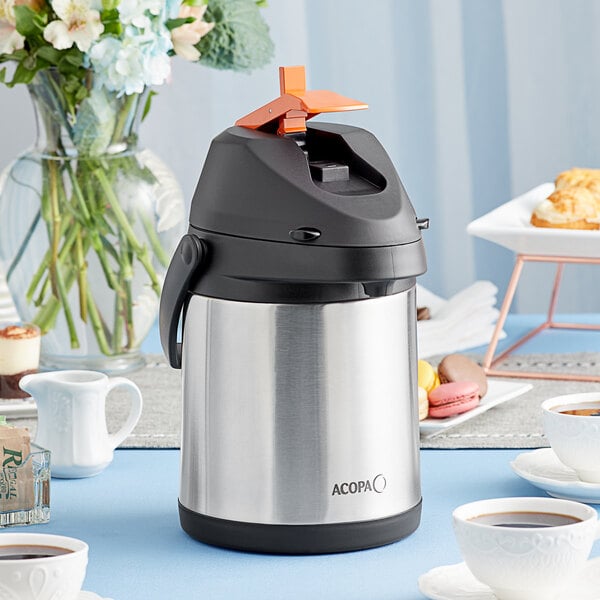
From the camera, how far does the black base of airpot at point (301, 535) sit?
0.95 meters

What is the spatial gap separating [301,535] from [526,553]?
8.1 inches

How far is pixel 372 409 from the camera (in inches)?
37.9

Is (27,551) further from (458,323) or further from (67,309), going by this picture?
(458,323)

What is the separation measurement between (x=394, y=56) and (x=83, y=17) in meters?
1.14

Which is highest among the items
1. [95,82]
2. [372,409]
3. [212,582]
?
[95,82]

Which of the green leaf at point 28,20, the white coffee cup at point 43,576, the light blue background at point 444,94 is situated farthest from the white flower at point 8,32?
the light blue background at point 444,94

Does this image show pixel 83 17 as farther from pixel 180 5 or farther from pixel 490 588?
pixel 490 588

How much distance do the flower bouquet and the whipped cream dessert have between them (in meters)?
0.09

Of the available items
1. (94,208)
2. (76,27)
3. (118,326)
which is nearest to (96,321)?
(118,326)

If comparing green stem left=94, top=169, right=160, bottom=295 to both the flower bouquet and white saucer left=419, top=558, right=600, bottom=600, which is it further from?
white saucer left=419, top=558, right=600, bottom=600

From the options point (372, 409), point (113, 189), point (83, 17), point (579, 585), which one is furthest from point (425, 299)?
point (579, 585)

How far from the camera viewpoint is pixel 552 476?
3.70 feet

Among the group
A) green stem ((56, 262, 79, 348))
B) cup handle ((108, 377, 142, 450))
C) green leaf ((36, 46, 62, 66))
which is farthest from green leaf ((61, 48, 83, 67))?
cup handle ((108, 377, 142, 450))

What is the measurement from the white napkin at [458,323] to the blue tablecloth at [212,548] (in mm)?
431
